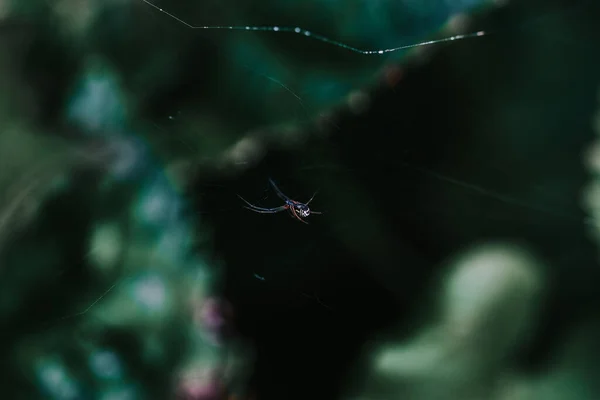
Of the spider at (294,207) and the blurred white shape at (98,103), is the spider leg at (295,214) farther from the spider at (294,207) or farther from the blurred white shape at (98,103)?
the blurred white shape at (98,103)

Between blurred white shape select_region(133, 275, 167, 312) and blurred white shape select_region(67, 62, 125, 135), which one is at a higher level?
blurred white shape select_region(67, 62, 125, 135)

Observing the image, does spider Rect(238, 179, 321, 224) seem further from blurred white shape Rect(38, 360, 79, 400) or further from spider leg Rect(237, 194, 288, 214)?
blurred white shape Rect(38, 360, 79, 400)

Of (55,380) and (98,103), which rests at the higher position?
(98,103)

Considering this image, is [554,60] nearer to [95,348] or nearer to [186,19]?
[186,19]

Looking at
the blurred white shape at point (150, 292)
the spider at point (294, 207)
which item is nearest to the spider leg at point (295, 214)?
the spider at point (294, 207)

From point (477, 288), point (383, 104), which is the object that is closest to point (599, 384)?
point (477, 288)

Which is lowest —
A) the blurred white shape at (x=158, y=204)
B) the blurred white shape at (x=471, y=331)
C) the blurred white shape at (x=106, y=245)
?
the blurred white shape at (x=471, y=331)

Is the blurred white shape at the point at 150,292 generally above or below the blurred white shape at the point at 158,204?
below

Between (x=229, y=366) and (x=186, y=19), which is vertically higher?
(x=186, y=19)

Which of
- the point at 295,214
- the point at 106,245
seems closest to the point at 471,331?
the point at 295,214

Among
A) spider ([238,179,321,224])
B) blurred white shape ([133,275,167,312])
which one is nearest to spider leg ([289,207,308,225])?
spider ([238,179,321,224])

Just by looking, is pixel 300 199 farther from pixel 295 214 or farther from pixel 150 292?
pixel 150 292
